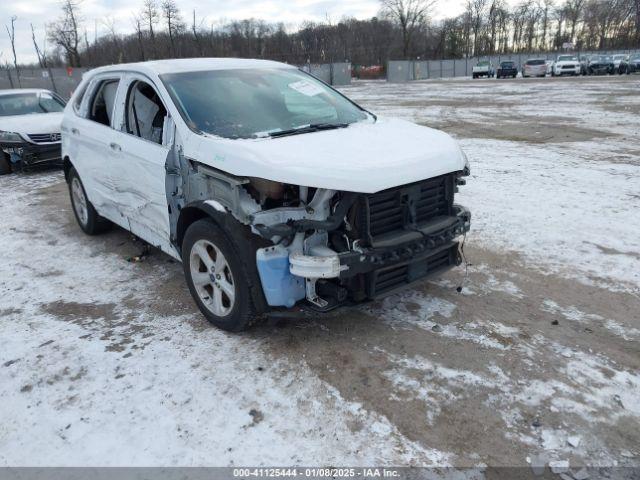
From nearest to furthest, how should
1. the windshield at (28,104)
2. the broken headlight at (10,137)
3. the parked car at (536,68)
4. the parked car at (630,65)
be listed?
1. the broken headlight at (10,137)
2. the windshield at (28,104)
3. the parked car at (630,65)
4. the parked car at (536,68)

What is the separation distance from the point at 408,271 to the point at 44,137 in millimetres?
9144

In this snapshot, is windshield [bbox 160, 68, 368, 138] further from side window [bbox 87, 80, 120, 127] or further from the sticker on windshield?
side window [bbox 87, 80, 120, 127]

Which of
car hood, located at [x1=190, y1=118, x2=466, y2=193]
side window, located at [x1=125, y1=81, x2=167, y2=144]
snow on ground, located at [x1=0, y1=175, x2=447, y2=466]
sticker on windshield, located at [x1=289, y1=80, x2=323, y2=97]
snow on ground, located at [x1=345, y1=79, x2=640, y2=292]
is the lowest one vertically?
snow on ground, located at [x1=0, y1=175, x2=447, y2=466]

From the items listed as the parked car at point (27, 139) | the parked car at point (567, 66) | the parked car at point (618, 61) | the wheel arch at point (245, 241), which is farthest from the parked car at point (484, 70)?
the wheel arch at point (245, 241)

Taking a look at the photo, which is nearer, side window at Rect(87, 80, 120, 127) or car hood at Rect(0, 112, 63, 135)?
side window at Rect(87, 80, 120, 127)

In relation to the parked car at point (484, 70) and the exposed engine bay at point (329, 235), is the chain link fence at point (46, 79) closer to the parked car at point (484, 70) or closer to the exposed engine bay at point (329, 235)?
the exposed engine bay at point (329, 235)

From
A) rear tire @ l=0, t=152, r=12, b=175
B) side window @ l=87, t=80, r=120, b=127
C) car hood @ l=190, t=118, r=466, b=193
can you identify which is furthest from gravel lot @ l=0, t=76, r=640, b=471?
rear tire @ l=0, t=152, r=12, b=175

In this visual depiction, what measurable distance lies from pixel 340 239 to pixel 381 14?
85.8 m

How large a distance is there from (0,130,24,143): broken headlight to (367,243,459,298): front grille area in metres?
9.18

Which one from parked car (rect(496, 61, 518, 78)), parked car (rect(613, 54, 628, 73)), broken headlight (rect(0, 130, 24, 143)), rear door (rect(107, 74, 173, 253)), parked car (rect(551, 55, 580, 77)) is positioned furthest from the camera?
parked car (rect(496, 61, 518, 78))

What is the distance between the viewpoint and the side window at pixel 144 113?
4.25m

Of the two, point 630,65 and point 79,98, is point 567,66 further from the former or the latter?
point 79,98

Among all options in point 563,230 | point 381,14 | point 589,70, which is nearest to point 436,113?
point 563,230

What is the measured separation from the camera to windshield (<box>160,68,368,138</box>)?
12.7 ft
